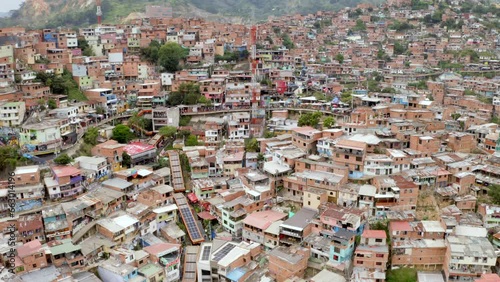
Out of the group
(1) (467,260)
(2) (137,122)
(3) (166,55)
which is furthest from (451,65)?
(1) (467,260)

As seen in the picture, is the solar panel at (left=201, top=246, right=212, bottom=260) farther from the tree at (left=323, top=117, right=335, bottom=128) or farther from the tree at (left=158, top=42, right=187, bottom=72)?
the tree at (left=158, top=42, right=187, bottom=72)

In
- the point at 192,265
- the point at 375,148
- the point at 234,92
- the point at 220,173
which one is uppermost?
the point at 234,92

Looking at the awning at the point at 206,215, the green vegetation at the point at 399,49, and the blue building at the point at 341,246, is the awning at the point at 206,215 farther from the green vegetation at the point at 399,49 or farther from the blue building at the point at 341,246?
the green vegetation at the point at 399,49

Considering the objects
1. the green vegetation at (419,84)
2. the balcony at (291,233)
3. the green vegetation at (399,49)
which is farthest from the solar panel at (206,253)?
the green vegetation at (399,49)

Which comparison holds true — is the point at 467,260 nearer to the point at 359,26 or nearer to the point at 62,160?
the point at 62,160

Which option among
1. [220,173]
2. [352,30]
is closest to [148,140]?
[220,173]

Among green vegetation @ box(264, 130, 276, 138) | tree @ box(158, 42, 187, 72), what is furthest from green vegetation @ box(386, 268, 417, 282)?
tree @ box(158, 42, 187, 72)

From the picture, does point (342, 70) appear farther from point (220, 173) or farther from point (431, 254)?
point (431, 254)
